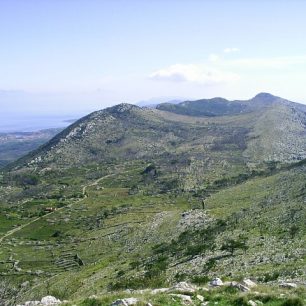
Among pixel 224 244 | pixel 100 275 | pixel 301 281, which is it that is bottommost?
pixel 100 275

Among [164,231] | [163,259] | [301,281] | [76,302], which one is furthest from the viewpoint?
[164,231]

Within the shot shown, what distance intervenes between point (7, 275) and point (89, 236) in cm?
3657

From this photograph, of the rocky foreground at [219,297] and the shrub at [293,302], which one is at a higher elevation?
the shrub at [293,302]

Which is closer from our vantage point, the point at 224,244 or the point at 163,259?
the point at 224,244

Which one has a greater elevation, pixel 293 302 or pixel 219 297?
pixel 293 302

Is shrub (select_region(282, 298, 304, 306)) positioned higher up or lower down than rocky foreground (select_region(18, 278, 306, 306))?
higher up

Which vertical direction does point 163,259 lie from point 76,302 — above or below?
below

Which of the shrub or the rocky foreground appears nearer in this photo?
the shrub

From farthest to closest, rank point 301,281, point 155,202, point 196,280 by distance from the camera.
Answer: point 155,202 → point 196,280 → point 301,281

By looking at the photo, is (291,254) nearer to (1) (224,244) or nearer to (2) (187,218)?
(1) (224,244)

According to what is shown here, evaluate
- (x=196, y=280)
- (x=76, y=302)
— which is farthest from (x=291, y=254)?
(x=76, y=302)

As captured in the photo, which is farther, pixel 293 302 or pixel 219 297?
pixel 219 297

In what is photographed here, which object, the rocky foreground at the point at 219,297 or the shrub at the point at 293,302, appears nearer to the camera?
the shrub at the point at 293,302

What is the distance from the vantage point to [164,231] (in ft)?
351
